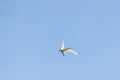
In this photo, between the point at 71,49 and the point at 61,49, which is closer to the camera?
the point at 71,49

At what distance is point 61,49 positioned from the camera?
7588 cm

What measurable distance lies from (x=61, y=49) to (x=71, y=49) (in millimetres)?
8116

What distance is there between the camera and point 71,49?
224ft
